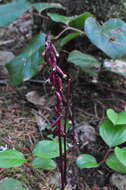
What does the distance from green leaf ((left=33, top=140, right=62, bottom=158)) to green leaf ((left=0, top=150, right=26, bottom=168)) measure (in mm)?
79

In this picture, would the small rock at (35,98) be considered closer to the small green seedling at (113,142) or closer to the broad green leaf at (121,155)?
the small green seedling at (113,142)

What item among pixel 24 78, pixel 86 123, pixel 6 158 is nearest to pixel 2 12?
pixel 24 78

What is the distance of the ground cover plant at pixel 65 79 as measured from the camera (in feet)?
3.78

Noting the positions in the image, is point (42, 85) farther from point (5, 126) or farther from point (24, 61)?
point (5, 126)

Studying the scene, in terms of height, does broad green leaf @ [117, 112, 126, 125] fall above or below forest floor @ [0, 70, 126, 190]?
above

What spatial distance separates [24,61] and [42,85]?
0.92ft

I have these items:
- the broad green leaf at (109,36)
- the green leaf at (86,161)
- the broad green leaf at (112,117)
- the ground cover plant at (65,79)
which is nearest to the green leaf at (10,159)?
the ground cover plant at (65,79)

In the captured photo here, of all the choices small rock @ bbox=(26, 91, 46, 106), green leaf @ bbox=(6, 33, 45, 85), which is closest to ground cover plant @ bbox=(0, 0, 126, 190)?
green leaf @ bbox=(6, 33, 45, 85)

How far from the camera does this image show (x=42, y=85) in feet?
6.64

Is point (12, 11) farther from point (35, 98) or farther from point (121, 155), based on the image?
point (121, 155)

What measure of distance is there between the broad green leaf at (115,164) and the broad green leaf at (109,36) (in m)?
0.51

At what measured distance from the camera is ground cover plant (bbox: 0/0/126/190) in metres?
1.15

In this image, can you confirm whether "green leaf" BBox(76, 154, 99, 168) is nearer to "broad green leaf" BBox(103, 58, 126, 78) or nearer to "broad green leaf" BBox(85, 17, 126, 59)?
"broad green leaf" BBox(85, 17, 126, 59)

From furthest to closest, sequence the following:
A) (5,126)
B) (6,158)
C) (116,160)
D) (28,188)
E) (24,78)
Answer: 1. (24,78)
2. (5,126)
3. (116,160)
4. (28,188)
5. (6,158)
